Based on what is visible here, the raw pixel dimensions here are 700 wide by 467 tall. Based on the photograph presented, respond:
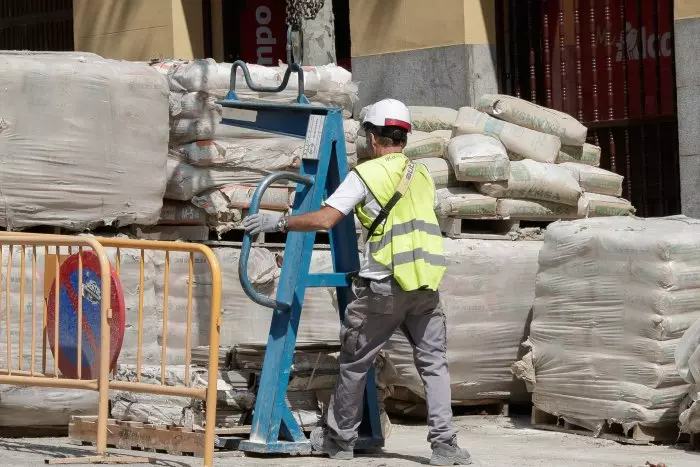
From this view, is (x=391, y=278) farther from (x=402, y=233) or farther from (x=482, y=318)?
(x=482, y=318)

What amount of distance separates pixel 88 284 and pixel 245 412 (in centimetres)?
124

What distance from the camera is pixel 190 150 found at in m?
9.25

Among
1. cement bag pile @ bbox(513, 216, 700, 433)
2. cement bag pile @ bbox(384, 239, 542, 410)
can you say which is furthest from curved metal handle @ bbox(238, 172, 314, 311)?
cement bag pile @ bbox(513, 216, 700, 433)

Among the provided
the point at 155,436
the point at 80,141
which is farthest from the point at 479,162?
the point at 155,436

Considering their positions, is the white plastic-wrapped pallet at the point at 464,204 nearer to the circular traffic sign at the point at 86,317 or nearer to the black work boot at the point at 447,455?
the black work boot at the point at 447,455

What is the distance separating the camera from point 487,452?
791cm

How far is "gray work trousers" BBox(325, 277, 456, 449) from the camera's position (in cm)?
730

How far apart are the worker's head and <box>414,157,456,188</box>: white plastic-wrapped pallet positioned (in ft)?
6.85

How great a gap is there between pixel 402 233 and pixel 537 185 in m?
2.59

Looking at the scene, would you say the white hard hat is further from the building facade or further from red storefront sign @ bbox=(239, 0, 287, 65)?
red storefront sign @ bbox=(239, 0, 287, 65)

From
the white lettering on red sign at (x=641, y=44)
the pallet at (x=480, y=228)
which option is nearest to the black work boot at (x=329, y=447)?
the pallet at (x=480, y=228)

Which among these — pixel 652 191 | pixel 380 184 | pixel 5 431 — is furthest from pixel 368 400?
pixel 652 191

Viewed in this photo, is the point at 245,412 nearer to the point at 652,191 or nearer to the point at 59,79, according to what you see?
the point at 59,79

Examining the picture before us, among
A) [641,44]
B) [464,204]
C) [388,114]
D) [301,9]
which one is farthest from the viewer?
[641,44]
